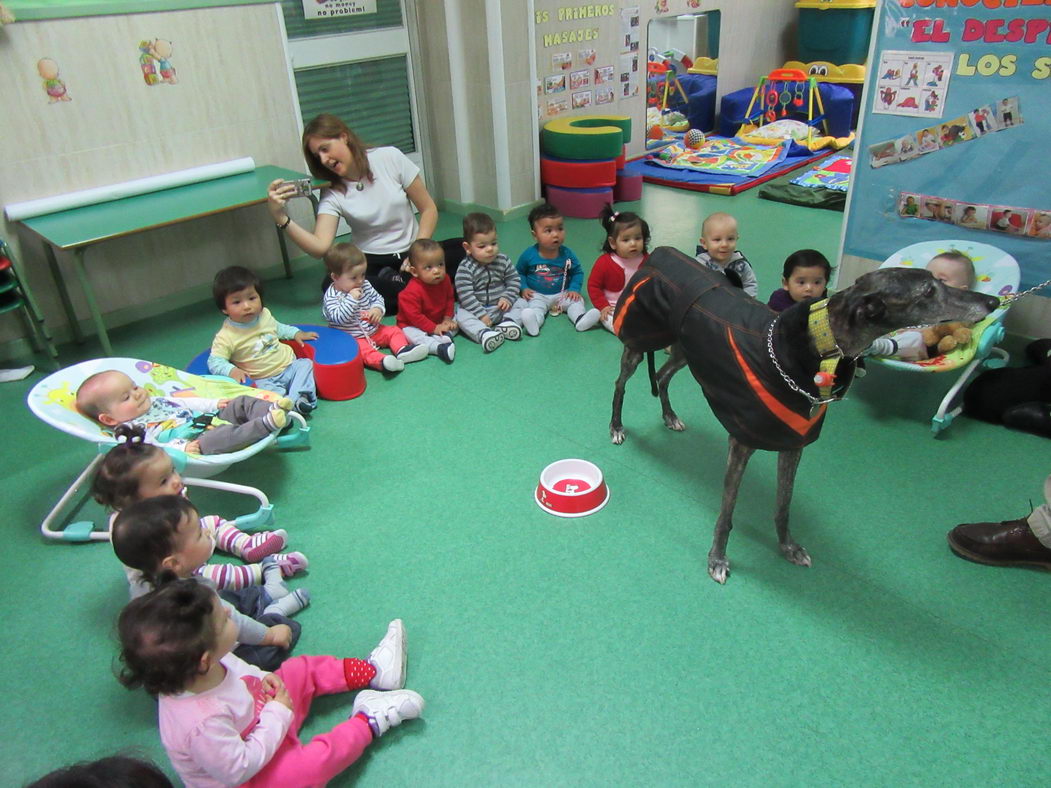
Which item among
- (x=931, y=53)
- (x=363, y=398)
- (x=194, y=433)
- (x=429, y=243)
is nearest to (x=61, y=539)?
(x=194, y=433)

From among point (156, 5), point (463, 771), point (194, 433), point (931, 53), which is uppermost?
point (156, 5)

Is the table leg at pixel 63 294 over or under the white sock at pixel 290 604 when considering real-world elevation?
over

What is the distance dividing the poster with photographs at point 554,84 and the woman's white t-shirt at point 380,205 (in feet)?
6.75

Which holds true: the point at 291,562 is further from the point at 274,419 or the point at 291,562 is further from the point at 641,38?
the point at 641,38

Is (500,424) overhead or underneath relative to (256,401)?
underneath

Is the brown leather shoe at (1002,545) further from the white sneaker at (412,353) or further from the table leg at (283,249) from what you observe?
the table leg at (283,249)

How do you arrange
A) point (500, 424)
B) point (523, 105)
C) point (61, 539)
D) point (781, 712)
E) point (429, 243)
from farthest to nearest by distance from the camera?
point (523, 105) < point (429, 243) < point (500, 424) < point (61, 539) < point (781, 712)

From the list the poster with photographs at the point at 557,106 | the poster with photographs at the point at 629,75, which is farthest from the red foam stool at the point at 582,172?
the poster with photographs at the point at 629,75

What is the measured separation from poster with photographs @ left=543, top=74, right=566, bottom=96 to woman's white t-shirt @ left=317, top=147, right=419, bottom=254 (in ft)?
6.75

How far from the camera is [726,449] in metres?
3.03

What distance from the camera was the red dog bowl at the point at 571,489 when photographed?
105 inches

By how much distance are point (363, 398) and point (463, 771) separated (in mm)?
2025

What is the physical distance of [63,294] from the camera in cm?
403

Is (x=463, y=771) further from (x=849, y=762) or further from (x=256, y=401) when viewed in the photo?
(x=256, y=401)
